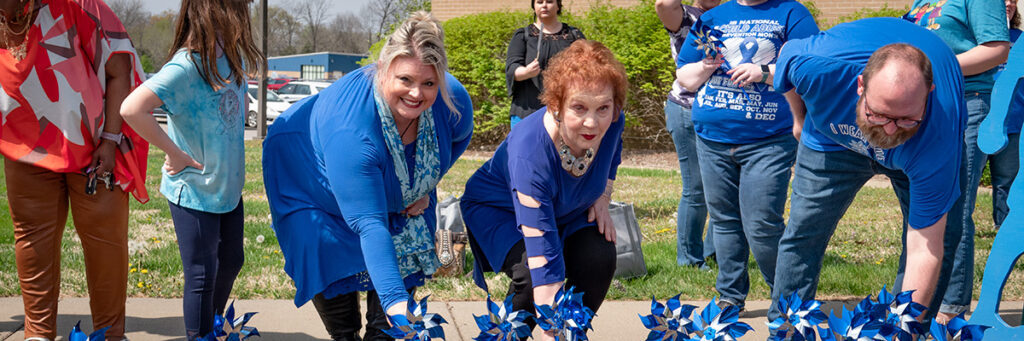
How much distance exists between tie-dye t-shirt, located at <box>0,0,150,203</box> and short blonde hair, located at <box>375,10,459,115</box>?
1308 millimetres

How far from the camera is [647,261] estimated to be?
16.6 feet

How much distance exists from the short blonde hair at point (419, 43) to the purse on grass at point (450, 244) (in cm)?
204

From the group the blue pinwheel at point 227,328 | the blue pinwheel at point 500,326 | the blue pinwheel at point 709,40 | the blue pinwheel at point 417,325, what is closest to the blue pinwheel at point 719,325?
the blue pinwheel at point 500,326

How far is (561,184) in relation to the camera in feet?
9.43

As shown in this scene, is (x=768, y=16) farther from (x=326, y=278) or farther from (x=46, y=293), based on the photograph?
(x=46, y=293)

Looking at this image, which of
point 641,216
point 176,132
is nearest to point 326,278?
point 176,132

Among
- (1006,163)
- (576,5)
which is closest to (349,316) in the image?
(1006,163)

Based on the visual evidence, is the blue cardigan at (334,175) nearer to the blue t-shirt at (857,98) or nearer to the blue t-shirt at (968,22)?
the blue t-shirt at (857,98)

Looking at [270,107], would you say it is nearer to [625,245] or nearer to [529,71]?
[529,71]

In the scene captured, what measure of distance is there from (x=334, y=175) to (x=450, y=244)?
2.14 metres

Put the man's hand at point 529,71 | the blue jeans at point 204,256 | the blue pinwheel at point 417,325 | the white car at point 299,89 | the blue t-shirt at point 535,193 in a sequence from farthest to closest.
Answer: the white car at point 299,89 → the man's hand at point 529,71 → the blue jeans at point 204,256 → the blue t-shirt at point 535,193 → the blue pinwheel at point 417,325

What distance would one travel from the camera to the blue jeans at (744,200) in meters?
3.72

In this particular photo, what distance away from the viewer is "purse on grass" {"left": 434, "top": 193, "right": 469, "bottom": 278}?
459 cm

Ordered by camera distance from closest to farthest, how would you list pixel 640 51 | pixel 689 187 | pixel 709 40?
pixel 709 40
pixel 689 187
pixel 640 51
